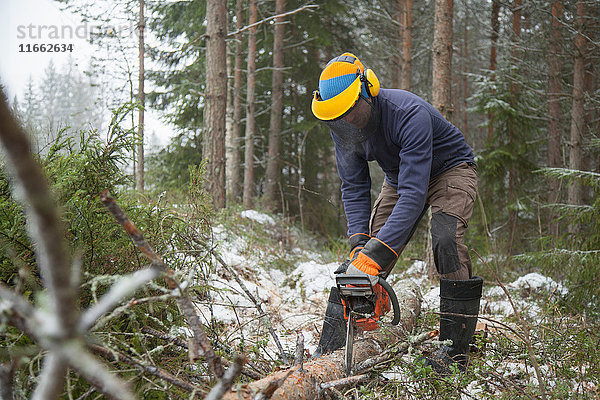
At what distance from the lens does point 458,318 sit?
277 centimetres

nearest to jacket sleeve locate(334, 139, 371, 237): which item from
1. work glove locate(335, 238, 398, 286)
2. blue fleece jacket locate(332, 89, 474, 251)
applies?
blue fleece jacket locate(332, 89, 474, 251)

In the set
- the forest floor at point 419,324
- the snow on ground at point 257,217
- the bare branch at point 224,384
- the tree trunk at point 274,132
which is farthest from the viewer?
the tree trunk at point 274,132

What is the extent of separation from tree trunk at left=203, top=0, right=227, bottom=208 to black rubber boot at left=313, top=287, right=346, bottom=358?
12.5ft

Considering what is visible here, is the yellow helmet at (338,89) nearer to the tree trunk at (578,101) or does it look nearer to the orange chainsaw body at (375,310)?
the orange chainsaw body at (375,310)

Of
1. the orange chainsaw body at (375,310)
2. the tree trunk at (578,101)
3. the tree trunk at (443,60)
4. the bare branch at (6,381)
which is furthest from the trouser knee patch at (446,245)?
the tree trunk at (578,101)

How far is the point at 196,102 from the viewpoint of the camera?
38.2ft

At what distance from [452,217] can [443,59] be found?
3.66m

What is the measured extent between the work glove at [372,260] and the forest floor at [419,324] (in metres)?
0.48

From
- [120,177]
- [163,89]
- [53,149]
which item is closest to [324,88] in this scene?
[120,177]

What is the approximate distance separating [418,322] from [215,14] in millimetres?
5092

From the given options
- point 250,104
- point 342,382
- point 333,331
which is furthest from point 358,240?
point 250,104

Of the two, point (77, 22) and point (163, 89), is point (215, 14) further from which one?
point (163, 89)

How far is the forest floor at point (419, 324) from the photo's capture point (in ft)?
7.47

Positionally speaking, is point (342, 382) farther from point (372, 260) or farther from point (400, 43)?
point (400, 43)
